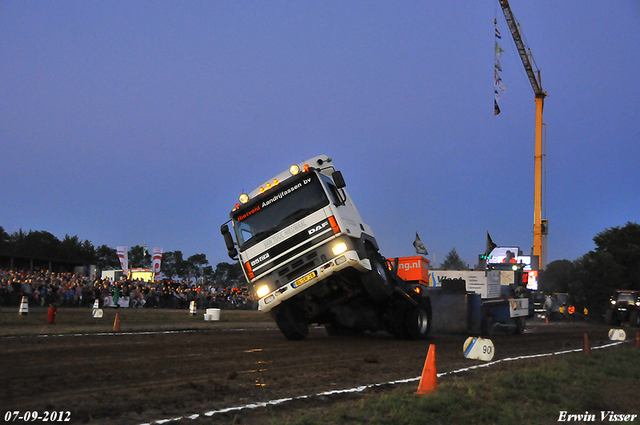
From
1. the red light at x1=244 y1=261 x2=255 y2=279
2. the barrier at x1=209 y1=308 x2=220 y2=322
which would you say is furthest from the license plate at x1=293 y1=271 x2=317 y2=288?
the barrier at x1=209 y1=308 x2=220 y2=322

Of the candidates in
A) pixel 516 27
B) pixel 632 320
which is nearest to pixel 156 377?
pixel 632 320

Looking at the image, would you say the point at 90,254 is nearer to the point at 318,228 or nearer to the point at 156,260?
the point at 156,260

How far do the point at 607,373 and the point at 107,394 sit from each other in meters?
8.49

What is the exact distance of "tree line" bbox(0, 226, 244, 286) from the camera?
78750mm

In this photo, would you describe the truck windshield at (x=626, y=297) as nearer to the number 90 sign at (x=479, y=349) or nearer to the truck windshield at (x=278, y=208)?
the number 90 sign at (x=479, y=349)

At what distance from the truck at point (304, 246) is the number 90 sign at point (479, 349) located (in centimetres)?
254

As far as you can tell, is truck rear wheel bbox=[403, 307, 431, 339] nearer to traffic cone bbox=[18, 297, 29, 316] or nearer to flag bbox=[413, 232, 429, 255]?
flag bbox=[413, 232, 429, 255]

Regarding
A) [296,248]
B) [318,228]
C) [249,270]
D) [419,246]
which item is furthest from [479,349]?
[419,246]

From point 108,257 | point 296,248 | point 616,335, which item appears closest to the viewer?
→ point 296,248

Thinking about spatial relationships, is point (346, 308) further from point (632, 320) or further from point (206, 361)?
point (632, 320)

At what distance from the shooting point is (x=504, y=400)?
691 cm

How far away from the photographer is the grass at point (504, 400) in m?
5.66

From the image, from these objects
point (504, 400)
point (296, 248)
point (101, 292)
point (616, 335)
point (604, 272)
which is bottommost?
point (504, 400)

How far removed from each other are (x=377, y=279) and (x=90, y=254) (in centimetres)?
8216
